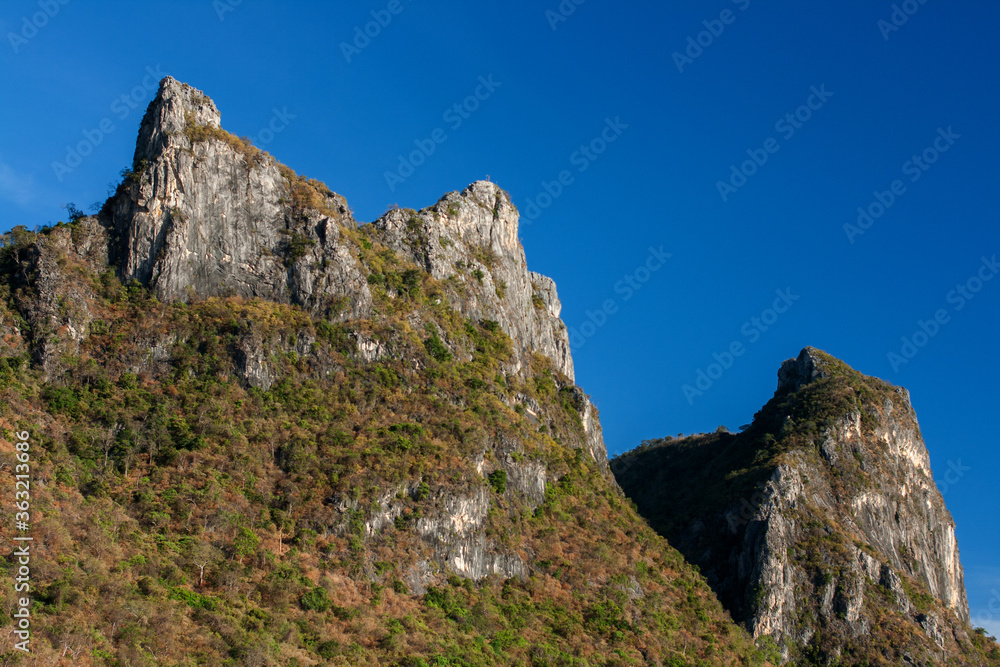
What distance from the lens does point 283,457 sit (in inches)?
2441

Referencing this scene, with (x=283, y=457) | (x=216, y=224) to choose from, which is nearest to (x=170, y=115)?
(x=216, y=224)

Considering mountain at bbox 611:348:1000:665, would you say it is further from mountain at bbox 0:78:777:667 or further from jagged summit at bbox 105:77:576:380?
jagged summit at bbox 105:77:576:380

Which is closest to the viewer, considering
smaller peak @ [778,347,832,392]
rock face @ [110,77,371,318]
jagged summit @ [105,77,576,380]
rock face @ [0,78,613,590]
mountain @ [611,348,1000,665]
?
rock face @ [0,78,613,590]

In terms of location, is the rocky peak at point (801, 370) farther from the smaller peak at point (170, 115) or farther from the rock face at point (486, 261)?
the smaller peak at point (170, 115)

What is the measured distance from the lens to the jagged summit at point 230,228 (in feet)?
226

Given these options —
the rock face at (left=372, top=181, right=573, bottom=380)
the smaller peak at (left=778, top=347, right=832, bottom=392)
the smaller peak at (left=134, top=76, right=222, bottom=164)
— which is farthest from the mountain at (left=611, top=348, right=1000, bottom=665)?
the smaller peak at (left=134, top=76, right=222, bottom=164)

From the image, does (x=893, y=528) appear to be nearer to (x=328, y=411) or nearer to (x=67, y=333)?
(x=328, y=411)

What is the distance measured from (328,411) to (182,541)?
17150mm

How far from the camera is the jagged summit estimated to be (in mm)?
68812

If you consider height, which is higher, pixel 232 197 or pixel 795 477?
pixel 232 197

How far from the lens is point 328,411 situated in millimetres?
67062

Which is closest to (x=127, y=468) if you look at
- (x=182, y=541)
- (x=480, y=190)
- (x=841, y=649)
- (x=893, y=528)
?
(x=182, y=541)

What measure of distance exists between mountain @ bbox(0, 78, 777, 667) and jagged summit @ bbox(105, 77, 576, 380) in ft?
0.63

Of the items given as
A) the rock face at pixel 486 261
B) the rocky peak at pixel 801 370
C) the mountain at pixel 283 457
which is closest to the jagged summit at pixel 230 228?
the mountain at pixel 283 457
